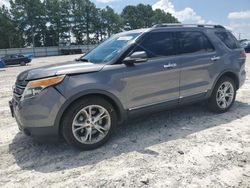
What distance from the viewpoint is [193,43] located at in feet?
17.1

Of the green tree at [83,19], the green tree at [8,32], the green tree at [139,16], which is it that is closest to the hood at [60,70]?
the green tree at [8,32]

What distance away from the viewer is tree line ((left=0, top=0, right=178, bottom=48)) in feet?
224

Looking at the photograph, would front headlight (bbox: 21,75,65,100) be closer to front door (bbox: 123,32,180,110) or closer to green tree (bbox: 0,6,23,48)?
front door (bbox: 123,32,180,110)

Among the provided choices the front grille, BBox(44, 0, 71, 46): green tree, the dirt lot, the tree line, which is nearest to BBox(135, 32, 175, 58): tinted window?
the dirt lot

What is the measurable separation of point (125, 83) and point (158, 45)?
39.9 inches

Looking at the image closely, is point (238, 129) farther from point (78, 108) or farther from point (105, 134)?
A: point (78, 108)

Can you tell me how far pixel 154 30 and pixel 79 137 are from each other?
223cm

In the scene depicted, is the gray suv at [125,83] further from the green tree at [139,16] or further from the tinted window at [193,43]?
the green tree at [139,16]

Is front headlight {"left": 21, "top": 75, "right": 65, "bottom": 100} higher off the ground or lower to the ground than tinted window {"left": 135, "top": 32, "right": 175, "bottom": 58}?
lower

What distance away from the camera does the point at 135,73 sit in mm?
4348

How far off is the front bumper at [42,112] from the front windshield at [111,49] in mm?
1062

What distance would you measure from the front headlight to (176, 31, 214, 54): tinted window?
2296 millimetres

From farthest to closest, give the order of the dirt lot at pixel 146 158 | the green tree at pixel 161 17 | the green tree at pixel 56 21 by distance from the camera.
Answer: the green tree at pixel 161 17 < the green tree at pixel 56 21 < the dirt lot at pixel 146 158

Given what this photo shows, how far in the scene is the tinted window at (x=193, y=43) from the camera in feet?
16.5
